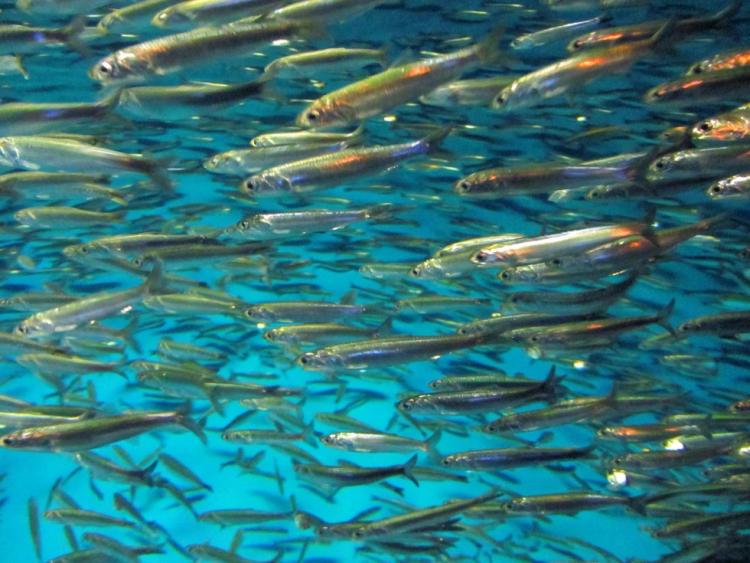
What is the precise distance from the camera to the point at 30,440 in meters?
5.55

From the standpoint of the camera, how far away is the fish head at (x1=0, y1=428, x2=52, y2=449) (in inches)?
217

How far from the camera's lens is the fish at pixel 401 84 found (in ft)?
14.6

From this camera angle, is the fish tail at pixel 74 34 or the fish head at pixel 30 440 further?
the fish head at pixel 30 440

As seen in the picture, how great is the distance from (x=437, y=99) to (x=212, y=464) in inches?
357

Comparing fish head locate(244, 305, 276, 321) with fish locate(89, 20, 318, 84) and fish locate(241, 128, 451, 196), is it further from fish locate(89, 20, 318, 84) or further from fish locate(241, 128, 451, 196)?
fish locate(89, 20, 318, 84)

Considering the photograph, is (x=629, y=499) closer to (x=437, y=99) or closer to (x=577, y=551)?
(x=437, y=99)

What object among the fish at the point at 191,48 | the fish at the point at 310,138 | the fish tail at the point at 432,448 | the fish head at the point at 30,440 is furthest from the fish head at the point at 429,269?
the fish head at the point at 30,440

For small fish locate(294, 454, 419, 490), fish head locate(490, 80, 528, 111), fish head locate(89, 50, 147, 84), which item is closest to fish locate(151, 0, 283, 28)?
fish head locate(89, 50, 147, 84)

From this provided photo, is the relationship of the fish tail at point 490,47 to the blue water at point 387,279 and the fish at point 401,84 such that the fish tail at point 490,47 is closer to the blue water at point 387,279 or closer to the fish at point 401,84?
the fish at point 401,84

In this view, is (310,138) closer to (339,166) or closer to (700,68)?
(339,166)

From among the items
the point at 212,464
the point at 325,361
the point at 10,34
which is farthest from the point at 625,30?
the point at 212,464

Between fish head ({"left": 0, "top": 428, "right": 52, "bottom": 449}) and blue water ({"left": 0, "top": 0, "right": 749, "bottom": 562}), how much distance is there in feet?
9.54

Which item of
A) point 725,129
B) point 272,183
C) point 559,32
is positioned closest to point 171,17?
point 272,183

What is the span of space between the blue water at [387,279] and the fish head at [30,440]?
291 centimetres
